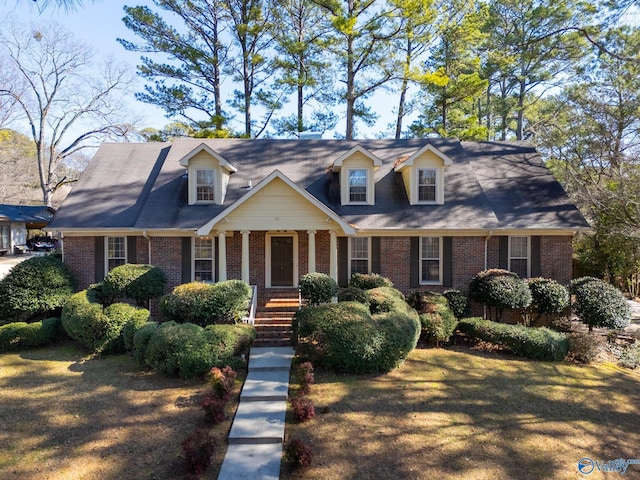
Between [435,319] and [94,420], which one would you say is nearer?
[94,420]

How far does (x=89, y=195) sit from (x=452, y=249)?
13413mm

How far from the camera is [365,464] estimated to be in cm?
597

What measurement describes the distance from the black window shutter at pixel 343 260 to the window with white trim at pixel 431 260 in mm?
2646

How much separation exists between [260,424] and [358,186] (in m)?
9.52

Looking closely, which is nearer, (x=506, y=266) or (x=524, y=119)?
(x=506, y=266)

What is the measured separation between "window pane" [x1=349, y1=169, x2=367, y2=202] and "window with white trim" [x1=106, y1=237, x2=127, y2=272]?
828 cm

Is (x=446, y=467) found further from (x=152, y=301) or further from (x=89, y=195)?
(x=89, y=195)

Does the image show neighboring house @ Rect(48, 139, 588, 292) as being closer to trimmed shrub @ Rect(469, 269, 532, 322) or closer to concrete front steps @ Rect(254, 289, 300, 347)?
concrete front steps @ Rect(254, 289, 300, 347)

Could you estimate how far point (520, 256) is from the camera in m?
13.9

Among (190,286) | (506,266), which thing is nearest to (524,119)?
(506,266)

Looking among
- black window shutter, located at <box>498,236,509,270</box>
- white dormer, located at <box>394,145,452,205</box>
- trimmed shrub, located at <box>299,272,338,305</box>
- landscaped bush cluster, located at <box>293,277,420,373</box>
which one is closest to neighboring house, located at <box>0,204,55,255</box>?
trimmed shrub, located at <box>299,272,338,305</box>

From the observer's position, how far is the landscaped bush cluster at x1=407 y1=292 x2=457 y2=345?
11094 millimetres

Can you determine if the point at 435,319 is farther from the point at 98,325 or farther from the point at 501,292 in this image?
the point at 98,325
